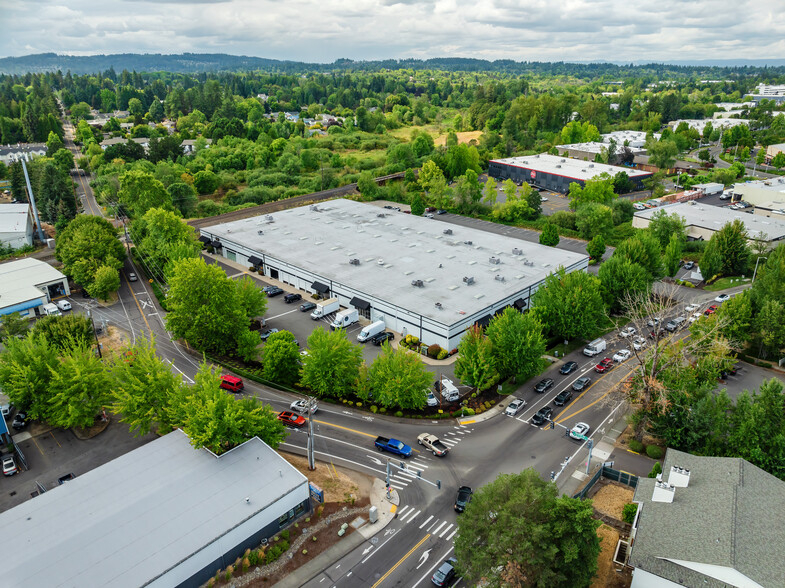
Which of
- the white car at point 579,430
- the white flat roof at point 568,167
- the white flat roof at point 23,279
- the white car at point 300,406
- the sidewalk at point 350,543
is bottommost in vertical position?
the sidewalk at point 350,543

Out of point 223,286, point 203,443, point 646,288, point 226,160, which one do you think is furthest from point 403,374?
point 226,160

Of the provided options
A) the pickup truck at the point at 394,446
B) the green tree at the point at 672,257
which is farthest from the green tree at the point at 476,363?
the green tree at the point at 672,257

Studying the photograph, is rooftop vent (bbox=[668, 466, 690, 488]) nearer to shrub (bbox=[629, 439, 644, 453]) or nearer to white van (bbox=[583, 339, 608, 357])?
shrub (bbox=[629, 439, 644, 453])

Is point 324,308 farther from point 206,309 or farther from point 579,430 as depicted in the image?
point 579,430

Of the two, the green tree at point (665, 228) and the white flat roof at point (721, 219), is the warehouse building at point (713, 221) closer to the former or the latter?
the white flat roof at point (721, 219)

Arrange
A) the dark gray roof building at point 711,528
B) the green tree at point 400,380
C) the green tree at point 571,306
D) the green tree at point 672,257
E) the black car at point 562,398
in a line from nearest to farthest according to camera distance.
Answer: the dark gray roof building at point 711,528
the green tree at point 400,380
the black car at point 562,398
the green tree at point 571,306
the green tree at point 672,257

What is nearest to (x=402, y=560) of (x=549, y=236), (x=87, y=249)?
(x=87, y=249)

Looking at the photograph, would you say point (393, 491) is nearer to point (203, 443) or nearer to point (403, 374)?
point (403, 374)
